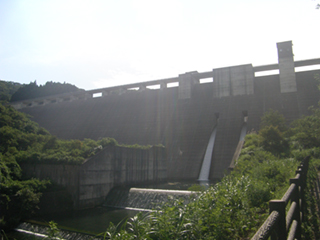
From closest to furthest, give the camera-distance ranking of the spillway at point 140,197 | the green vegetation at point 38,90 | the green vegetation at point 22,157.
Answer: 1. the green vegetation at point 22,157
2. the spillway at point 140,197
3. the green vegetation at point 38,90

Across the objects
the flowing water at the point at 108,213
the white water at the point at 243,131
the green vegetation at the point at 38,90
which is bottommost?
the flowing water at the point at 108,213

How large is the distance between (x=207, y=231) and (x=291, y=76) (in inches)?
877

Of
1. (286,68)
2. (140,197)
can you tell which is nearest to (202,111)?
(286,68)

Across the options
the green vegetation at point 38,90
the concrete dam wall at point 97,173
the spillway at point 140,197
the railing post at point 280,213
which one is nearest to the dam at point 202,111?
the concrete dam wall at point 97,173

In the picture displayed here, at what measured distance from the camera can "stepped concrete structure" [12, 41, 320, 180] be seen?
20391 mm

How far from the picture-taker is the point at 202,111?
955 inches

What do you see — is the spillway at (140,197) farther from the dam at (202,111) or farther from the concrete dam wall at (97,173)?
the dam at (202,111)

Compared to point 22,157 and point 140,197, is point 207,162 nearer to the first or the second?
point 140,197

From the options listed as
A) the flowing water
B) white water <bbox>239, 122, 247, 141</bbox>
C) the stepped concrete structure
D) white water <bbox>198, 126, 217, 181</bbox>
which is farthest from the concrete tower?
the flowing water

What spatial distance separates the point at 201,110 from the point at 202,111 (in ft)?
0.69

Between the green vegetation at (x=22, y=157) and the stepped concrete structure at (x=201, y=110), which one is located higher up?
the stepped concrete structure at (x=201, y=110)

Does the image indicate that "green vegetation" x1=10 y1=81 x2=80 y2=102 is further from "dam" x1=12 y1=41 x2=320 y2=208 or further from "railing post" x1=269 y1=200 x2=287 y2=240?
"railing post" x1=269 y1=200 x2=287 y2=240

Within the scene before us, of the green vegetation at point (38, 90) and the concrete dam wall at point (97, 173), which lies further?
the green vegetation at point (38, 90)

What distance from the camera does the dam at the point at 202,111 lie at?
794 inches
